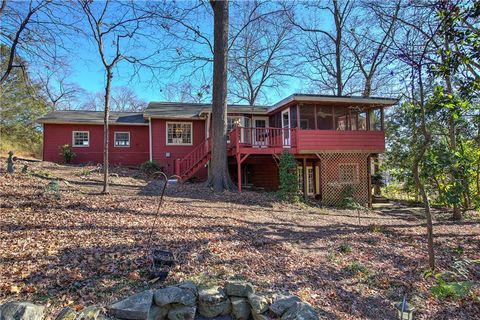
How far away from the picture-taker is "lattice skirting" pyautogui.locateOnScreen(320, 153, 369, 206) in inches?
504

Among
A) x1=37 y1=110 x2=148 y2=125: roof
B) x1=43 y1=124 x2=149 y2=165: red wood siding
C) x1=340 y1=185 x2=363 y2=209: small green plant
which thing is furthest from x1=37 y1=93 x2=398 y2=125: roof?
x1=340 y1=185 x2=363 y2=209: small green plant

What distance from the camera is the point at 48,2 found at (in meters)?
7.98

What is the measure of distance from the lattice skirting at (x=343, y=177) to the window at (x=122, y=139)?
10.9 meters

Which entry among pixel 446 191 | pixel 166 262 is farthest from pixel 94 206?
pixel 446 191

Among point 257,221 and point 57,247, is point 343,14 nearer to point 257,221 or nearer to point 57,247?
point 257,221

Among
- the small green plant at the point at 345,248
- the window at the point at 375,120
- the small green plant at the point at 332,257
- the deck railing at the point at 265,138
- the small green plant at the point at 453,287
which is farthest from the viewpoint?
the window at the point at 375,120

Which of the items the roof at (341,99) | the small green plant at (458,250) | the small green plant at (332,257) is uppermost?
the roof at (341,99)

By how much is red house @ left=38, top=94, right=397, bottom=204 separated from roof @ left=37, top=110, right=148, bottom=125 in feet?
0.15

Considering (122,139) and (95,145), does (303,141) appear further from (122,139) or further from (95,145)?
(95,145)

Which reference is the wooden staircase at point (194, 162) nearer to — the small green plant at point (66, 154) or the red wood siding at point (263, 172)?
the red wood siding at point (263, 172)

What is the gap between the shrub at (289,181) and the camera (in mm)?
10875

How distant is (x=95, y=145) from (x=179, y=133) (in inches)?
189

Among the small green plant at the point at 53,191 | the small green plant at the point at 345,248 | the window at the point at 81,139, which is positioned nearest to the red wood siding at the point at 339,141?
the small green plant at the point at 345,248

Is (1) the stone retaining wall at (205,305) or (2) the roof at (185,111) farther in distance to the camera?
(2) the roof at (185,111)
